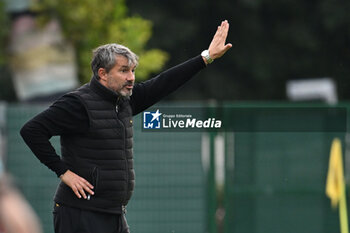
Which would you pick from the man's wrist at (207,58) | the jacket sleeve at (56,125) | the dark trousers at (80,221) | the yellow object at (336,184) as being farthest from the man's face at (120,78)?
the yellow object at (336,184)

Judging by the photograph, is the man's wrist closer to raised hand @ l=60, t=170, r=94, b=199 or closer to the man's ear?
the man's ear

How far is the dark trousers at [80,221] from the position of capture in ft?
21.1

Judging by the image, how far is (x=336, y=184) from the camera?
11.1 meters

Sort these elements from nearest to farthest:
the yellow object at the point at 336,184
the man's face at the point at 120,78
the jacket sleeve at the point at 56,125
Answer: the jacket sleeve at the point at 56,125 → the man's face at the point at 120,78 → the yellow object at the point at 336,184

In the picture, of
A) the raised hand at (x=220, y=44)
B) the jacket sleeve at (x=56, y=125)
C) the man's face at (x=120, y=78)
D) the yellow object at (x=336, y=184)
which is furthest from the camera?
the yellow object at (x=336, y=184)

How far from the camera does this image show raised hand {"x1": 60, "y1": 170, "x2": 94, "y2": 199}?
6352mm

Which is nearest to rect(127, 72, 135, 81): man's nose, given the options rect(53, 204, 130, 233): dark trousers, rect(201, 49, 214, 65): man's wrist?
rect(201, 49, 214, 65): man's wrist

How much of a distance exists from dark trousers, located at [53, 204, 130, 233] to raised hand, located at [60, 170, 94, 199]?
133mm

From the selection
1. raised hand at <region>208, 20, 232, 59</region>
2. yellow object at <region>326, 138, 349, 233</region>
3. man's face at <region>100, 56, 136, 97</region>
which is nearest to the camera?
man's face at <region>100, 56, 136, 97</region>

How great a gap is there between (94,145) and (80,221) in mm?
507

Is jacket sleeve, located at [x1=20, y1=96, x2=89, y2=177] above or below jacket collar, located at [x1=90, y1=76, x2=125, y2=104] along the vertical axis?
below

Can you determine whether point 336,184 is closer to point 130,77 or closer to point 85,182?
point 130,77

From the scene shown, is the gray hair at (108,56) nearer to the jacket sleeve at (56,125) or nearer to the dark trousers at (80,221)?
the jacket sleeve at (56,125)

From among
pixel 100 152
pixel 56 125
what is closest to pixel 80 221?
pixel 100 152
